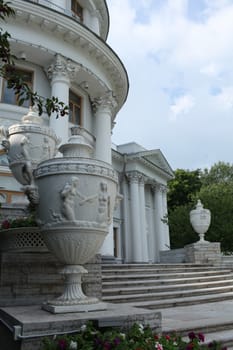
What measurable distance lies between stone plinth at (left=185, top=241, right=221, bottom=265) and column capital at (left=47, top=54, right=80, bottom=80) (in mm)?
8104

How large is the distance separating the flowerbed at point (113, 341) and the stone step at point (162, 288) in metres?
3.96

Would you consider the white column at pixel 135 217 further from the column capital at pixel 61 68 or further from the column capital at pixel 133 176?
the column capital at pixel 61 68

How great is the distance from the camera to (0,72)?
3.24 metres

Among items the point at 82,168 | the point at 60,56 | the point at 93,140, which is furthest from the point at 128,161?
the point at 82,168

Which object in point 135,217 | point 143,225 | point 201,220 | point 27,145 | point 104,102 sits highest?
point 104,102

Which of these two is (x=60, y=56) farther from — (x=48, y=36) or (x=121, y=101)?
(x=121, y=101)

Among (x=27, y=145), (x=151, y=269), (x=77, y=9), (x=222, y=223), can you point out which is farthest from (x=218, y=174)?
(x=27, y=145)

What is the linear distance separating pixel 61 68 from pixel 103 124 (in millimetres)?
3430

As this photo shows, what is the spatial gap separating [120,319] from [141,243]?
761 inches

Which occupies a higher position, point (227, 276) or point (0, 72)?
point (0, 72)

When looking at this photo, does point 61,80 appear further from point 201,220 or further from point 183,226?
point 183,226

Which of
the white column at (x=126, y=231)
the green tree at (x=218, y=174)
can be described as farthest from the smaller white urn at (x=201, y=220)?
the green tree at (x=218, y=174)

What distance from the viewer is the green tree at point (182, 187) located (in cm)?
3825

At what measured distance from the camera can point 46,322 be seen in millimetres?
2949
